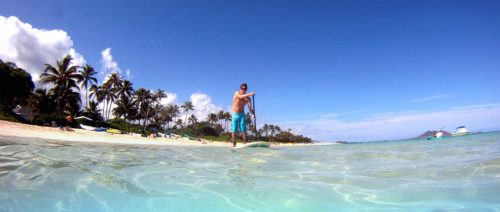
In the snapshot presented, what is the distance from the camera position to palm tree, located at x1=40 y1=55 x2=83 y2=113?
149 ft

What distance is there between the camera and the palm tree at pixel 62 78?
45.3 metres

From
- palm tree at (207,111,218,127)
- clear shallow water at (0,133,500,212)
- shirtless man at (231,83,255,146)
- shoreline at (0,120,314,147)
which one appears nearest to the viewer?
clear shallow water at (0,133,500,212)

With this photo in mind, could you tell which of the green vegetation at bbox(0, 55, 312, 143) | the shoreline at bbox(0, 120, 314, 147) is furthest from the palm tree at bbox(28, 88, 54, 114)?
the shoreline at bbox(0, 120, 314, 147)

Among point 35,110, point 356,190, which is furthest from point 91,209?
point 35,110

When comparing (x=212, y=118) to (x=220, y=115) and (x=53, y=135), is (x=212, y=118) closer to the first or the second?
(x=220, y=115)

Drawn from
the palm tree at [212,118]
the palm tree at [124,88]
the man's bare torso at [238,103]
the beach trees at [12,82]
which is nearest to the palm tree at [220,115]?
the palm tree at [212,118]

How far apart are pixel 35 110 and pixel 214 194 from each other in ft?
199

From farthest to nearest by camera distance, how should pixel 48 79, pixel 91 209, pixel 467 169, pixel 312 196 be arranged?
1. pixel 48 79
2. pixel 467 169
3. pixel 312 196
4. pixel 91 209

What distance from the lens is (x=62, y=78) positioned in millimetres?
46312

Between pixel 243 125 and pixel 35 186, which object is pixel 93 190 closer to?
pixel 35 186

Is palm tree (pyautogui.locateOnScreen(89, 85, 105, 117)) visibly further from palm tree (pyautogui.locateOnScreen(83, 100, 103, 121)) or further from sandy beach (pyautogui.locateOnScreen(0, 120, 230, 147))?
sandy beach (pyautogui.locateOnScreen(0, 120, 230, 147))

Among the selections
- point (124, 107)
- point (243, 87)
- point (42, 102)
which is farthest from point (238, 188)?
point (124, 107)

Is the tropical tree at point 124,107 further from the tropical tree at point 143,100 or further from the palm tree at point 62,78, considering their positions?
the palm tree at point 62,78

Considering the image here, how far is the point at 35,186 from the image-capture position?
3348mm
